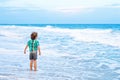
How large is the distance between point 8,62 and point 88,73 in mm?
3055

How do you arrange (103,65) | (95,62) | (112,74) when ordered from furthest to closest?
1. (95,62)
2. (103,65)
3. (112,74)

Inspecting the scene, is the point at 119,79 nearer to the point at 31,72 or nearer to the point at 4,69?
the point at 31,72

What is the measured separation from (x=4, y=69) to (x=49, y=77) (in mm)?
1636

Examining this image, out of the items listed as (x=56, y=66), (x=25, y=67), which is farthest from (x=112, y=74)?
(x=25, y=67)

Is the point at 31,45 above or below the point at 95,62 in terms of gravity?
above

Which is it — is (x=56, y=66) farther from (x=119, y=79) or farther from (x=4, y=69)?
(x=119, y=79)

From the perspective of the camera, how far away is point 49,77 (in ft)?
27.1

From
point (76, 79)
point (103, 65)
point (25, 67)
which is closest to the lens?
point (76, 79)

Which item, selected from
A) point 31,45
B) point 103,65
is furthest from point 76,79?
point 103,65

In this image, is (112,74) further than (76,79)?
Yes

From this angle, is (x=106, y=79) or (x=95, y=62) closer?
(x=106, y=79)

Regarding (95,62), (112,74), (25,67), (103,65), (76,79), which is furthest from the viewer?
(95,62)

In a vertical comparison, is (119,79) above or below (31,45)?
below

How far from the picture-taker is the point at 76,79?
8055mm
